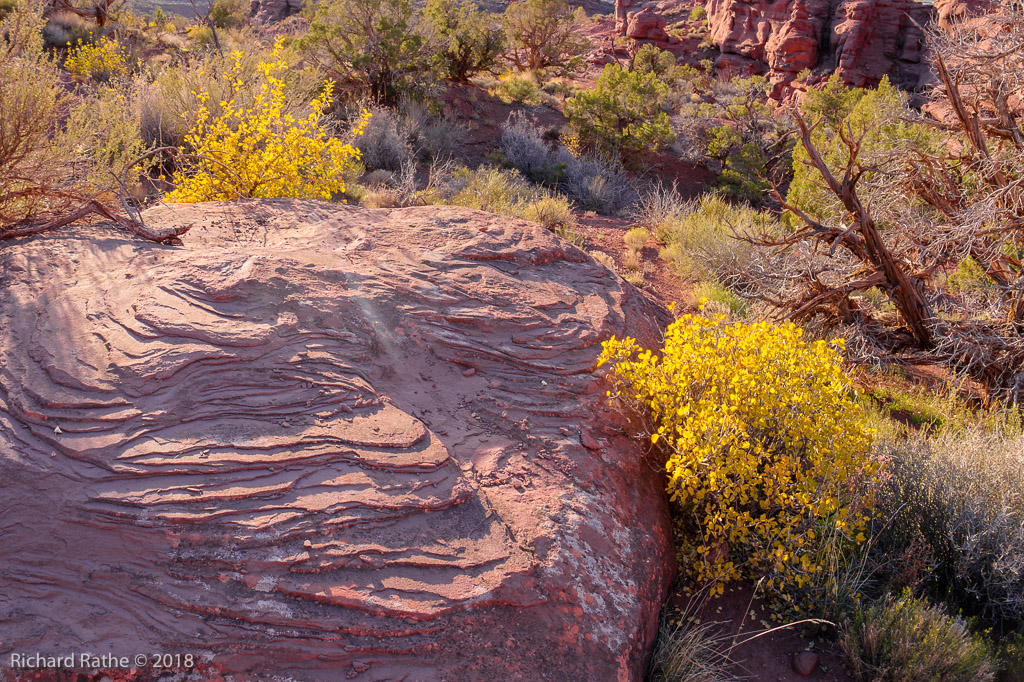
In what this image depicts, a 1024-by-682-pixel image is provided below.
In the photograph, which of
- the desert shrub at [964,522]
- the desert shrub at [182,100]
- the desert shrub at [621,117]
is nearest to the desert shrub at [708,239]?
the desert shrub at [964,522]

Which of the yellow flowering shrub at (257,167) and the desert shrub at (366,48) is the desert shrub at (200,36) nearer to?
the desert shrub at (366,48)

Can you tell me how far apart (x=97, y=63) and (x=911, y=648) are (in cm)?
1623

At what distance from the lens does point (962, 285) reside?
6.69 metres

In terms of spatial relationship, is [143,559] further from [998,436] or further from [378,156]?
[378,156]

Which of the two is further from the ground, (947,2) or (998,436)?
(947,2)

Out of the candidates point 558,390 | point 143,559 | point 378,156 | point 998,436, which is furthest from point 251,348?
point 378,156

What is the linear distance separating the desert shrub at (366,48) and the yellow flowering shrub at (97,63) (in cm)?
380

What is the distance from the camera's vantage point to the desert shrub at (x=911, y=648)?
289 cm

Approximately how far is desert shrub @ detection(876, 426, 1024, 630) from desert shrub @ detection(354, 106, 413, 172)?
29.4 ft

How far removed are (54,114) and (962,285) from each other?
8.81 metres

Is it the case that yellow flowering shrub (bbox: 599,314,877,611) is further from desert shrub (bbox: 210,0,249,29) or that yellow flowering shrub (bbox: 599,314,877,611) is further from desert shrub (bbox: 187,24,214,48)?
desert shrub (bbox: 210,0,249,29)

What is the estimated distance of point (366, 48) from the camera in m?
13.9

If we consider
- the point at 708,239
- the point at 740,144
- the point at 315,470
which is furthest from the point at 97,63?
the point at 740,144

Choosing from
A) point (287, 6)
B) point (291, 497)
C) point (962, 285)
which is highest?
point (287, 6)
